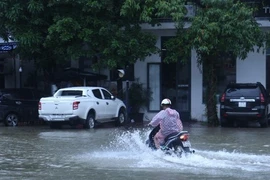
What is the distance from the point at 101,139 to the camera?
1944cm

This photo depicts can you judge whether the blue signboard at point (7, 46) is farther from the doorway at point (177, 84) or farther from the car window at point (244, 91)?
the car window at point (244, 91)

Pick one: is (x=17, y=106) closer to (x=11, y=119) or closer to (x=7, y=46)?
(x=11, y=119)

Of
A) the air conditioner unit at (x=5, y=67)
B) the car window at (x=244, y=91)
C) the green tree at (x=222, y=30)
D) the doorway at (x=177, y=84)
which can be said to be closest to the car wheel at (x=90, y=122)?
the green tree at (x=222, y=30)

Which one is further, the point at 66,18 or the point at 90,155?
the point at 66,18

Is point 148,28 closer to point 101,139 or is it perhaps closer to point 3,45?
point 3,45

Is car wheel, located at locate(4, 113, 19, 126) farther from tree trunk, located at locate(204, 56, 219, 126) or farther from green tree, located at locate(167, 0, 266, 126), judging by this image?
tree trunk, located at locate(204, 56, 219, 126)

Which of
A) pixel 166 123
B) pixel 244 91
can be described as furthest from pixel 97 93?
pixel 166 123

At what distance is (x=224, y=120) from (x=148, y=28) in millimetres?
6157

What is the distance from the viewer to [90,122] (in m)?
24.0

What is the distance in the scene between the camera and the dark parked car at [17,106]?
1009 inches

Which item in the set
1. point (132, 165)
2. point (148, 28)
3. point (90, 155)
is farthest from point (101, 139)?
point (148, 28)

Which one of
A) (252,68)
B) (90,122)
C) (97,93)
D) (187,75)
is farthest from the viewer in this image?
(187,75)

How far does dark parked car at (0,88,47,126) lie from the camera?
25641 mm

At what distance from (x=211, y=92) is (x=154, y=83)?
14.5 ft
